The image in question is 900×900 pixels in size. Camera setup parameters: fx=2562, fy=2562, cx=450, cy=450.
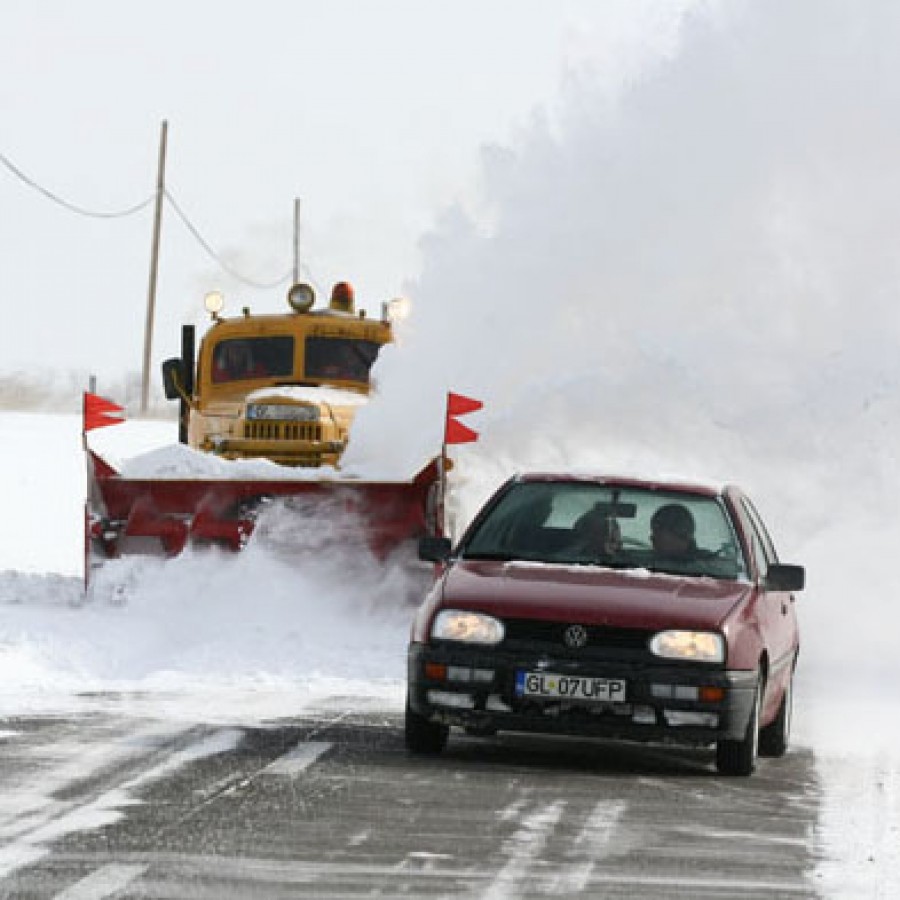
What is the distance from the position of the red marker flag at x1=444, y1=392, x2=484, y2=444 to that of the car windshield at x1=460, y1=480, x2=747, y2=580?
5.41 metres

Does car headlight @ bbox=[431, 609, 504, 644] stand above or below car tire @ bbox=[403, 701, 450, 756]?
above

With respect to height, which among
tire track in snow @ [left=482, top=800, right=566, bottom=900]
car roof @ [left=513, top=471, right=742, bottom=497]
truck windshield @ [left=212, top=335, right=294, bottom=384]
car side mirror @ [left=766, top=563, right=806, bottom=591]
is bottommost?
tire track in snow @ [left=482, top=800, right=566, bottom=900]

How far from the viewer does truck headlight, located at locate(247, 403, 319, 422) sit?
19812 mm

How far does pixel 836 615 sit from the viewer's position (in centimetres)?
1816

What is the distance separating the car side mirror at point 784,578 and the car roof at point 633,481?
25.7 inches

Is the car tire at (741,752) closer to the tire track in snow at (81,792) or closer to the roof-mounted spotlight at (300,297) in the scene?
the tire track in snow at (81,792)

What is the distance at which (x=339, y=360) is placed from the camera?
20.9 m

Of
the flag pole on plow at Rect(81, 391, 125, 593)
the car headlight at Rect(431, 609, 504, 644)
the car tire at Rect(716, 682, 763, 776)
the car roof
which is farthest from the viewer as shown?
the flag pole on plow at Rect(81, 391, 125, 593)

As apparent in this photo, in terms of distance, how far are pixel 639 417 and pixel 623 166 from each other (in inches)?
98.3

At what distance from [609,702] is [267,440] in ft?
32.5

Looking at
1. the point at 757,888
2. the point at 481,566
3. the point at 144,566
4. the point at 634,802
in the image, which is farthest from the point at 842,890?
the point at 144,566

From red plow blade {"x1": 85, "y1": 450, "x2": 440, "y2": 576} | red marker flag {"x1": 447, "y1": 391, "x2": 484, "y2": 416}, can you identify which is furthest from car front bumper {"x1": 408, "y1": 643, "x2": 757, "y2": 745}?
red marker flag {"x1": 447, "y1": 391, "x2": 484, "y2": 416}

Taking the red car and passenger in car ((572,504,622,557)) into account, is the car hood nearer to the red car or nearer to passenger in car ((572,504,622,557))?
the red car

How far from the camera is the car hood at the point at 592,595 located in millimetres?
10211
